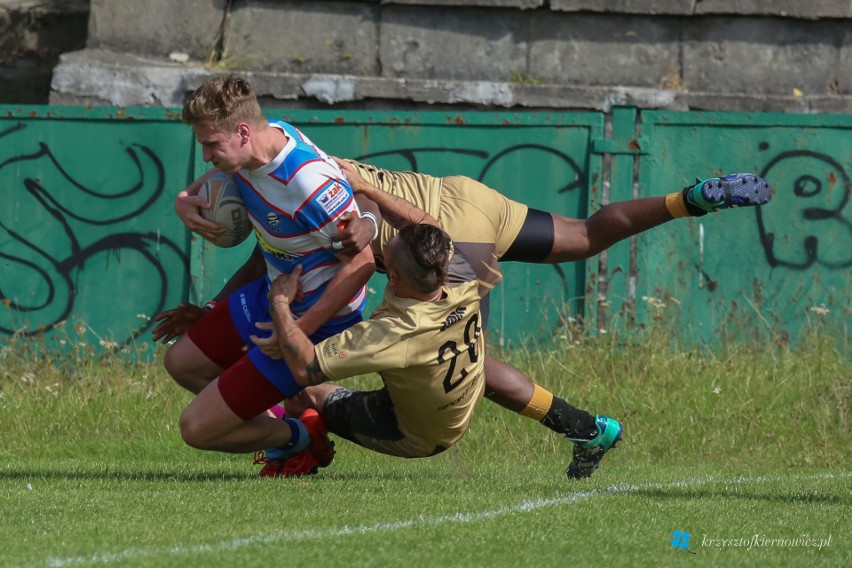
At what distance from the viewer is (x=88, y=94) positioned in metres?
10.7

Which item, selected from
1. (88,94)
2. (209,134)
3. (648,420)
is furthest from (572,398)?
(88,94)

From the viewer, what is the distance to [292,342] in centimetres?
534

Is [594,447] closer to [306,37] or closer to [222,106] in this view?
[222,106]

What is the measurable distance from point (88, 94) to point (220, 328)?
5.39 metres

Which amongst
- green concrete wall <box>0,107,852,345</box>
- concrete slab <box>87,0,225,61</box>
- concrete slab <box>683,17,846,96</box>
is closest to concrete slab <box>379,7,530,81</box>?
green concrete wall <box>0,107,852,345</box>

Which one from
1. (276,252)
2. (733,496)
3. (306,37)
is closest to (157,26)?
(306,37)

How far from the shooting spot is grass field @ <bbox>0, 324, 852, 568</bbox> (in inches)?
173

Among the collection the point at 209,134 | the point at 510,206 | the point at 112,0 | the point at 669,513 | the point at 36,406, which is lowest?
the point at 36,406

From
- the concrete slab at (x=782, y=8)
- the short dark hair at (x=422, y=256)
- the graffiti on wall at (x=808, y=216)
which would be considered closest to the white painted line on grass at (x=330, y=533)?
the short dark hair at (x=422, y=256)

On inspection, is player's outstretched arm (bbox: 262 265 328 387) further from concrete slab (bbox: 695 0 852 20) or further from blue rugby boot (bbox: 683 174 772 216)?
concrete slab (bbox: 695 0 852 20)

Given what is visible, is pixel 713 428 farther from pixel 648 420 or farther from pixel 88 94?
pixel 88 94

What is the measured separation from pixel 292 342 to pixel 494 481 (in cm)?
149

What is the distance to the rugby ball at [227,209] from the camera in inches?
222

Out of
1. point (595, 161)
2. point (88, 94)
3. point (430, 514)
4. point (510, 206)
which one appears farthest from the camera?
point (88, 94)
